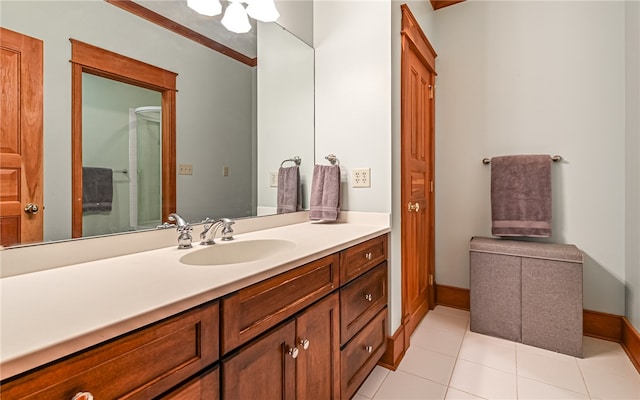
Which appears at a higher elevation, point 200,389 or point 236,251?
point 236,251

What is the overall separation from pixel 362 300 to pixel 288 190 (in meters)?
0.77

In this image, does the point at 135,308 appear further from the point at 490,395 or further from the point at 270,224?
the point at 490,395

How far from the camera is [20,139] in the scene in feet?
2.75

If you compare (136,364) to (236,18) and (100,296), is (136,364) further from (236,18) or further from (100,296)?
(236,18)

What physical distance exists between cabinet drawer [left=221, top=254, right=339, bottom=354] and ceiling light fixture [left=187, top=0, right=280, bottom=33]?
1243 mm

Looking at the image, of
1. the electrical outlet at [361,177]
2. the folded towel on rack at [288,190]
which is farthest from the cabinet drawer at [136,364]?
the electrical outlet at [361,177]

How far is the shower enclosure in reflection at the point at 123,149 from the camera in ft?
3.21

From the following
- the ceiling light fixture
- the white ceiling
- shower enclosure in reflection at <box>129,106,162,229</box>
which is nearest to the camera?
shower enclosure in reflection at <box>129,106,162,229</box>

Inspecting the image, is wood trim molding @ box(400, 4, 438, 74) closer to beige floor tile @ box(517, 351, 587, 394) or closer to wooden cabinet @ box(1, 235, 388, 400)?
wooden cabinet @ box(1, 235, 388, 400)

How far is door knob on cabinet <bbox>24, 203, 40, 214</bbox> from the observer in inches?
33.7

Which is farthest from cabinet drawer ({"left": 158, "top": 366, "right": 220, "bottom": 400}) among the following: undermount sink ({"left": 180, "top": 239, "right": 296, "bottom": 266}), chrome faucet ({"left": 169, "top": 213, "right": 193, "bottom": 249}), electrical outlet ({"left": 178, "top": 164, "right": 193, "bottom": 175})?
electrical outlet ({"left": 178, "top": 164, "right": 193, "bottom": 175})

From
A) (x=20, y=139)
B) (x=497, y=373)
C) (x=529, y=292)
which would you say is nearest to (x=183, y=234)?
(x=20, y=139)

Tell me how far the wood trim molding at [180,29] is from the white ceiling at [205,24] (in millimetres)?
14

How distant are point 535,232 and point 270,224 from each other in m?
1.81
